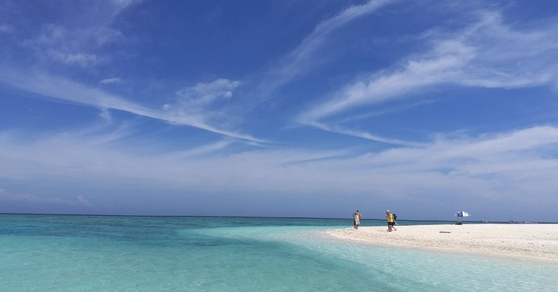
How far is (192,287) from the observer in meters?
12.1

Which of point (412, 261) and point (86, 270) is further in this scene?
point (412, 261)

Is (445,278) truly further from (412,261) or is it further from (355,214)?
(355,214)

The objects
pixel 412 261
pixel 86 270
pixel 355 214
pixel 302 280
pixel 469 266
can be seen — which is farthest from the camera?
pixel 355 214

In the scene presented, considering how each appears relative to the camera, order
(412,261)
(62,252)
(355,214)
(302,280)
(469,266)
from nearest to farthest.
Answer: (302,280) < (469,266) < (412,261) < (62,252) < (355,214)

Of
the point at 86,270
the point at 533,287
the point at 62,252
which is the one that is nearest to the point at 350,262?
the point at 533,287

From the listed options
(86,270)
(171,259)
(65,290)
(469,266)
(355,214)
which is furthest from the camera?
(355,214)

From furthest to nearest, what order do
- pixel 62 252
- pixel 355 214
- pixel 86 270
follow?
pixel 355 214
pixel 62 252
pixel 86 270

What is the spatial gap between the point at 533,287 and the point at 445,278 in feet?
8.98

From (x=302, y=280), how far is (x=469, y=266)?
25.2 ft

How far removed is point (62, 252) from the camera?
21.3 meters

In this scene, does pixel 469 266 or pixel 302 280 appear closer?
pixel 302 280

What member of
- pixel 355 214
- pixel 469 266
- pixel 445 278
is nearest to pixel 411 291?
pixel 445 278

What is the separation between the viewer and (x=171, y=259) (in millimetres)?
18984

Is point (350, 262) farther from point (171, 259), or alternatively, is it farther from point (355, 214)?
point (355, 214)
